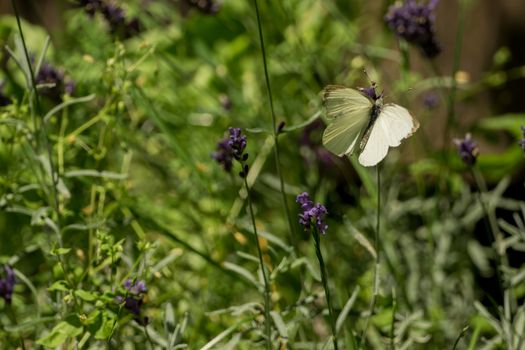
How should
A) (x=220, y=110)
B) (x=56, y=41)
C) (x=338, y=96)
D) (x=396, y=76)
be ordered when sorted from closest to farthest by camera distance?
(x=338, y=96) < (x=220, y=110) < (x=396, y=76) < (x=56, y=41)

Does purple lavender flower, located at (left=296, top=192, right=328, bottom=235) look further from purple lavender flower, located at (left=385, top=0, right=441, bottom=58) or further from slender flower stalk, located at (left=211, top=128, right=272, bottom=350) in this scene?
purple lavender flower, located at (left=385, top=0, right=441, bottom=58)

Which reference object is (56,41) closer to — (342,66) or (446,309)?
(342,66)

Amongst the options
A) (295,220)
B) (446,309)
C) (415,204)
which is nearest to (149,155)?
(295,220)

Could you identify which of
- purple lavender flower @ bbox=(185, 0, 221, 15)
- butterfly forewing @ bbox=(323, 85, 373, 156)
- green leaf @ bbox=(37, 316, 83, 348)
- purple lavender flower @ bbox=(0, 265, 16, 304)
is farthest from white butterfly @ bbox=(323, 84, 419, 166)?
purple lavender flower @ bbox=(185, 0, 221, 15)

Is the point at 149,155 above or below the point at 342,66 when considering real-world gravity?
below

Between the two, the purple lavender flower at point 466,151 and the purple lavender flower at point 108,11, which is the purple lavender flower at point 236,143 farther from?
the purple lavender flower at point 108,11

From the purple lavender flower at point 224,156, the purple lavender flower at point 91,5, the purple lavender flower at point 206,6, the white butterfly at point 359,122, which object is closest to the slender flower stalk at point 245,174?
the white butterfly at point 359,122
